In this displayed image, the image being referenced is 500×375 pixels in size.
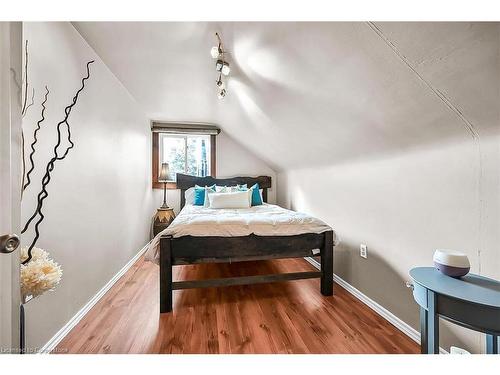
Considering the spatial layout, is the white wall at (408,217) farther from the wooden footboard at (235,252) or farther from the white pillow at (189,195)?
the white pillow at (189,195)

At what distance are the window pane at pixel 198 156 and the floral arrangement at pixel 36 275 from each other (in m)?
3.19

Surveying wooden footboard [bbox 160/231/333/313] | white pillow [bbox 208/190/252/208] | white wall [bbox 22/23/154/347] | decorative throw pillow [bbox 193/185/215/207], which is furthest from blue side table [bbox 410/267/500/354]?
decorative throw pillow [bbox 193/185/215/207]

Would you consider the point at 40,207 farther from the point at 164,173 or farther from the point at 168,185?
the point at 168,185

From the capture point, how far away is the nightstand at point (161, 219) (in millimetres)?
3395

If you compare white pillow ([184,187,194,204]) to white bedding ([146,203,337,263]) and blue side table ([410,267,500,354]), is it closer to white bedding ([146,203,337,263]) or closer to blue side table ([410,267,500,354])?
white bedding ([146,203,337,263])

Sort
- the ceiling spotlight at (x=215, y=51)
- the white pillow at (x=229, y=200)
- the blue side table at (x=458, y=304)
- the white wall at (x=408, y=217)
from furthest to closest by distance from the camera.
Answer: the white pillow at (x=229, y=200)
the ceiling spotlight at (x=215, y=51)
the white wall at (x=408, y=217)
the blue side table at (x=458, y=304)

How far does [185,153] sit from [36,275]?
3.36 m

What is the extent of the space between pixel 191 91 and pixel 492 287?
9.43 feet

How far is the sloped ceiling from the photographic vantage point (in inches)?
36.2

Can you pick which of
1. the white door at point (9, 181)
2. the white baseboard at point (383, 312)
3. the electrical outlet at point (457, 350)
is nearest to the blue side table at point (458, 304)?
the electrical outlet at point (457, 350)

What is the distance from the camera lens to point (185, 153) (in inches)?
157

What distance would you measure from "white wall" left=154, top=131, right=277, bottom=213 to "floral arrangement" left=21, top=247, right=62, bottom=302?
10.6 ft

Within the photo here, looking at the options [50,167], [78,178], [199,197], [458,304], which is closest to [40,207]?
[50,167]
